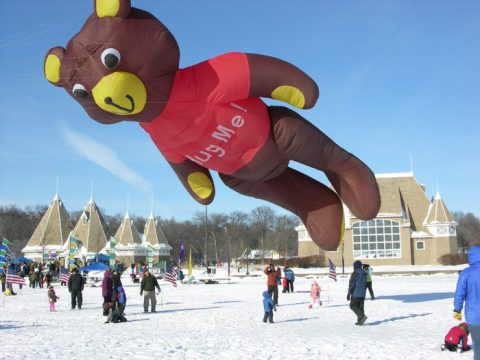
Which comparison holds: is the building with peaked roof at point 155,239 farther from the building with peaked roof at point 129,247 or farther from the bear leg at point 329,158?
the bear leg at point 329,158

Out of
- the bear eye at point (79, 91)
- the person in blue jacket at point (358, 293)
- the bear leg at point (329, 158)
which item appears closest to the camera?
the bear eye at point (79, 91)

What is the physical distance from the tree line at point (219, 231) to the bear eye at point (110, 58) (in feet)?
216

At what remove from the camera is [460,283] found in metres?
6.29

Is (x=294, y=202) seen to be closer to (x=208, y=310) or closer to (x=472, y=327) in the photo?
(x=472, y=327)

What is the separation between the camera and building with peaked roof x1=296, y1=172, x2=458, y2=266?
4794 cm

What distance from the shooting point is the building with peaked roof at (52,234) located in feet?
163

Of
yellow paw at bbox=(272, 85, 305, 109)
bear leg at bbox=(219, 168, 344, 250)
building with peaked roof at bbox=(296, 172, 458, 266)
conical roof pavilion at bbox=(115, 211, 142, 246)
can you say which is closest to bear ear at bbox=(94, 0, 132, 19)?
yellow paw at bbox=(272, 85, 305, 109)

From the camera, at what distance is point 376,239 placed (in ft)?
159

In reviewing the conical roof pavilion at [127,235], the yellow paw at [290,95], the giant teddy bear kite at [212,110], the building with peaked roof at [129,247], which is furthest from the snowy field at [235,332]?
the conical roof pavilion at [127,235]

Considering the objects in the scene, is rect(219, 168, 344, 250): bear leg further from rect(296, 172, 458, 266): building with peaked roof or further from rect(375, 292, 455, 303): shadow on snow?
rect(296, 172, 458, 266): building with peaked roof

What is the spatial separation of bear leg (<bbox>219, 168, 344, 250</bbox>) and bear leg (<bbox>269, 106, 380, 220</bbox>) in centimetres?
34

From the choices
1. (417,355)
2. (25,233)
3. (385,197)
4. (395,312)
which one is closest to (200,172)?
A: (417,355)

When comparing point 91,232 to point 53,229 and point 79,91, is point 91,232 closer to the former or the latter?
point 53,229

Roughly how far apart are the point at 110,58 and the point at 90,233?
149ft
